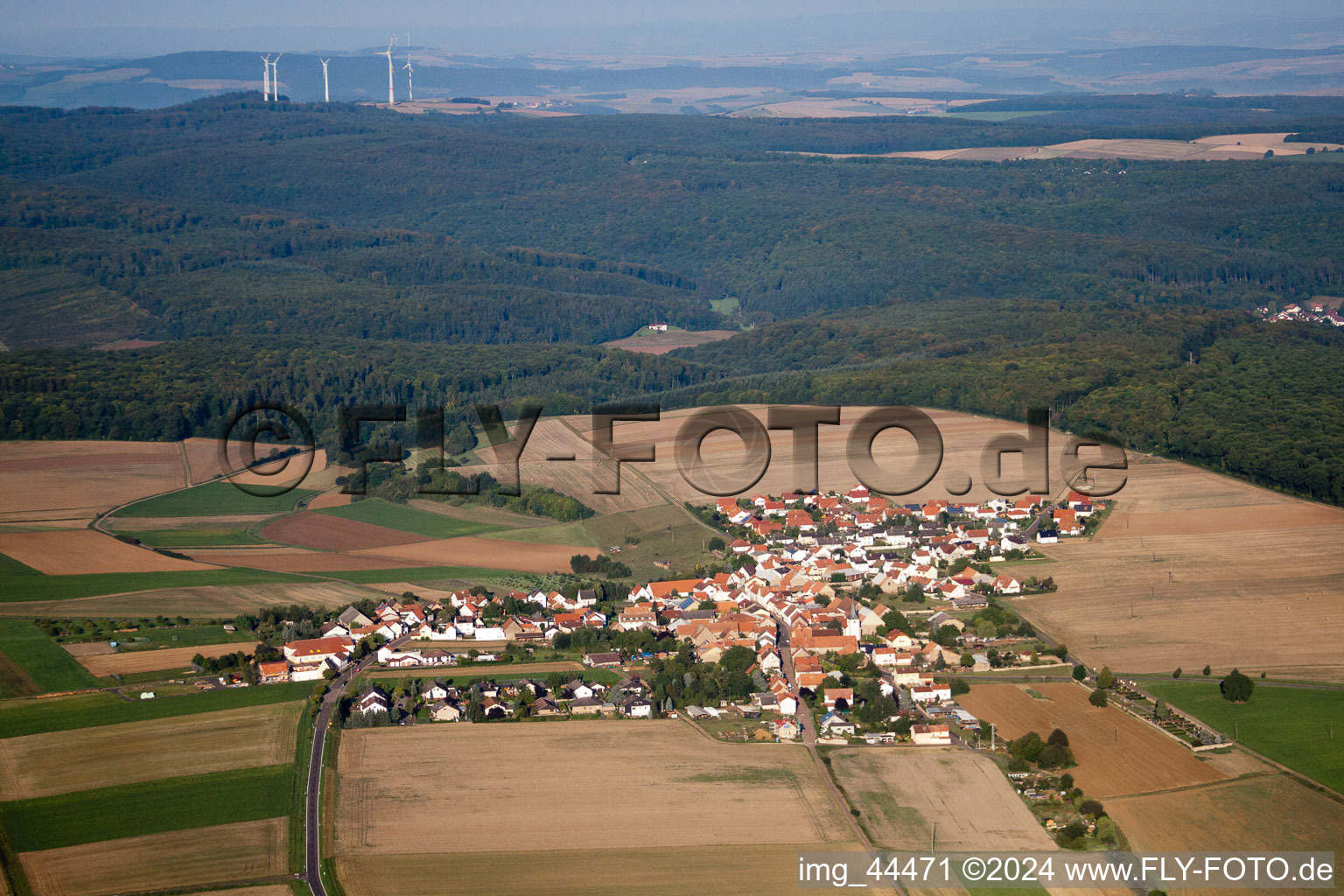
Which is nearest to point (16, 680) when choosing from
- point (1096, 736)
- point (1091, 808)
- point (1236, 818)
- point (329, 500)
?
point (329, 500)

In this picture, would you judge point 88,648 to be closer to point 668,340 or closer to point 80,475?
point 80,475

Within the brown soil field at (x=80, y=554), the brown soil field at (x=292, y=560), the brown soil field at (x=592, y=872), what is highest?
the brown soil field at (x=592, y=872)

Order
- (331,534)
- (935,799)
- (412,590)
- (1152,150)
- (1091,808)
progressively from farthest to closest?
(1152,150), (331,534), (412,590), (935,799), (1091,808)

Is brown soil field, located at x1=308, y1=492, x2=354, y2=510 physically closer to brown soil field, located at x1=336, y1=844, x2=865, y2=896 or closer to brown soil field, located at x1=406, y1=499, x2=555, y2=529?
brown soil field, located at x1=406, y1=499, x2=555, y2=529

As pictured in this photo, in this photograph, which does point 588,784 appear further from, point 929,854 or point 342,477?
point 342,477

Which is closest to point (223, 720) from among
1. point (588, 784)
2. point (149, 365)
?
point (588, 784)

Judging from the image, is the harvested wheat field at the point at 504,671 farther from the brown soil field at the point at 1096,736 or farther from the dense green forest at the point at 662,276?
the dense green forest at the point at 662,276

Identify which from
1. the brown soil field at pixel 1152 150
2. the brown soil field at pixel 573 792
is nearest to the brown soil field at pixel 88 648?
the brown soil field at pixel 573 792
